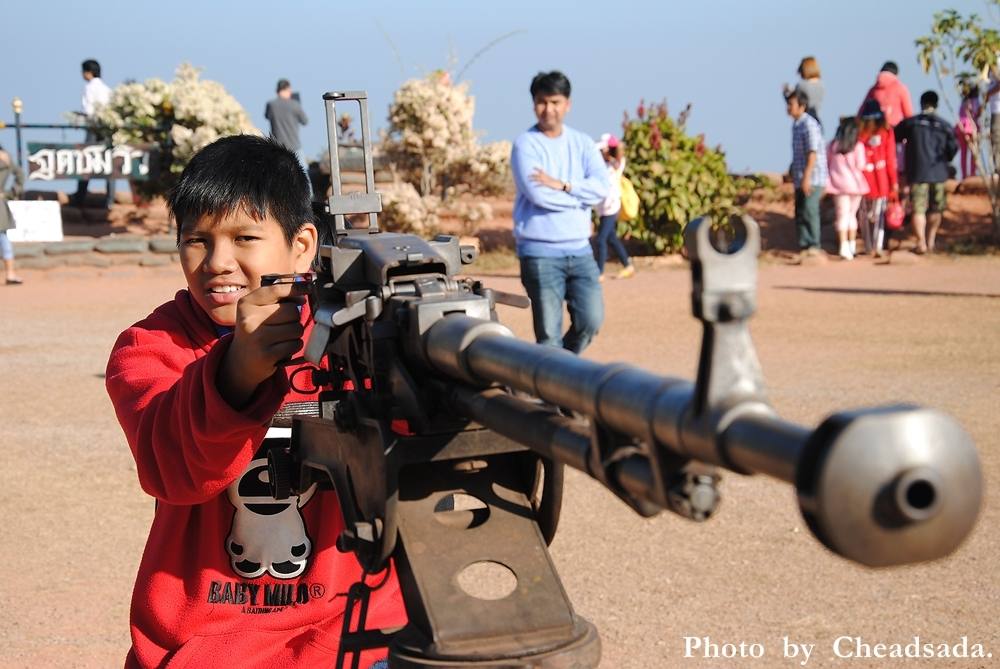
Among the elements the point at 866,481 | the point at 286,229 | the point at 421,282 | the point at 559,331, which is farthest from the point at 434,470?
the point at 559,331

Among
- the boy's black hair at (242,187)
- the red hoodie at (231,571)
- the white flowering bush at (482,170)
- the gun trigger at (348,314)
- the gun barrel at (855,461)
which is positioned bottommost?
the red hoodie at (231,571)

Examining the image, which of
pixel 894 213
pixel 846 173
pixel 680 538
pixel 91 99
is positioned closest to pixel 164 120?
pixel 91 99

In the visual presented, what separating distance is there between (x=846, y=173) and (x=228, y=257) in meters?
16.0

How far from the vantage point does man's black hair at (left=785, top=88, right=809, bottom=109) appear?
17.2 m

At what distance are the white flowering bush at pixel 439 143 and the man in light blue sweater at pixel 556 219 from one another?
1149 centimetres

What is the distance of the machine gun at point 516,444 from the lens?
1.08 m

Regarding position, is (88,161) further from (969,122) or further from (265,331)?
(265,331)

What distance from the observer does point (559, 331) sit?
8.20 meters

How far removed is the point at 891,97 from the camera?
1892cm

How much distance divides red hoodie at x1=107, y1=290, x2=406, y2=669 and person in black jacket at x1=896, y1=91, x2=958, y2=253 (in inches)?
650

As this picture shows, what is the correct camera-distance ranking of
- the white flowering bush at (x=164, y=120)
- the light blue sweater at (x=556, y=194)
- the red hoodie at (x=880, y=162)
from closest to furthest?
1. the light blue sweater at (x=556, y=194)
2. the red hoodie at (x=880, y=162)
3. the white flowering bush at (x=164, y=120)

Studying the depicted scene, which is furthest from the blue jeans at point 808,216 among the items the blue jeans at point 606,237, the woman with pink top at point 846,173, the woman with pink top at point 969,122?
the blue jeans at point 606,237

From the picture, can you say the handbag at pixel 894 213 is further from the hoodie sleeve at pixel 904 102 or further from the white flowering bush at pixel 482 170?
the white flowering bush at pixel 482 170

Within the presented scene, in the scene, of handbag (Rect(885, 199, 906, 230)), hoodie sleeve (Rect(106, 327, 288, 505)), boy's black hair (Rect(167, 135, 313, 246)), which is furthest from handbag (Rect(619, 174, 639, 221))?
hoodie sleeve (Rect(106, 327, 288, 505))
